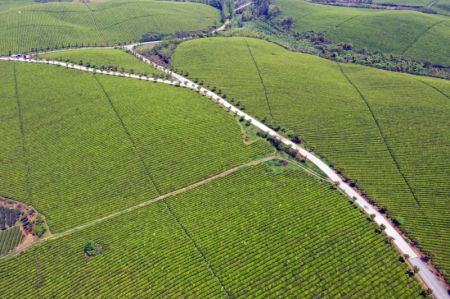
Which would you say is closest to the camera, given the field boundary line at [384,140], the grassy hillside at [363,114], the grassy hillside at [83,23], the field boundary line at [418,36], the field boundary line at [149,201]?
the field boundary line at [149,201]

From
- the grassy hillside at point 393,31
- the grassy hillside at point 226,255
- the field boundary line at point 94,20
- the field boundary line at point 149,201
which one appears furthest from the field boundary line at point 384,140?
the field boundary line at point 94,20

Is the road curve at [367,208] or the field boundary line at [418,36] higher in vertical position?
the field boundary line at [418,36]

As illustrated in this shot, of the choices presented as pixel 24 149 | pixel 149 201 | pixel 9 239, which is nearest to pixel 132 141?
pixel 149 201

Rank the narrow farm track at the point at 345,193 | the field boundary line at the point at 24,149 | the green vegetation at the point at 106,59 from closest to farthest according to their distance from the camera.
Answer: the narrow farm track at the point at 345,193, the field boundary line at the point at 24,149, the green vegetation at the point at 106,59

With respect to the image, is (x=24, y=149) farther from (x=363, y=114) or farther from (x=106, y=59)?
(x=363, y=114)

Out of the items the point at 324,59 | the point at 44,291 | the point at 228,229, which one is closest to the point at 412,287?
the point at 228,229

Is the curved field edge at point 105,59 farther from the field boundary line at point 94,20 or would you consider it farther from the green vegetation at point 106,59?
the field boundary line at point 94,20

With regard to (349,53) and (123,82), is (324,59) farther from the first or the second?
(123,82)
